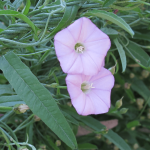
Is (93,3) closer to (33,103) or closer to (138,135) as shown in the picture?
(33,103)

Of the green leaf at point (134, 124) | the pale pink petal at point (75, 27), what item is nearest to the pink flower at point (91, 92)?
the pale pink petal at point (75, 27)

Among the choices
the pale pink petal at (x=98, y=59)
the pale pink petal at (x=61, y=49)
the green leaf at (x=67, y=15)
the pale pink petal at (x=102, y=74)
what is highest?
the green leaf at (x=67, y=15)

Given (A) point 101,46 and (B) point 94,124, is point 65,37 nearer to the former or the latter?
(A) point 101,46

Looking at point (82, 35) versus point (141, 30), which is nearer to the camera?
point (82, 35)

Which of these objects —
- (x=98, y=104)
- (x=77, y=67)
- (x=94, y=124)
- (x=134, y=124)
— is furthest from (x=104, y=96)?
(x=134, y=124)

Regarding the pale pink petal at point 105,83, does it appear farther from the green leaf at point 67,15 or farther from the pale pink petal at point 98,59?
the green leaf at point 67,15

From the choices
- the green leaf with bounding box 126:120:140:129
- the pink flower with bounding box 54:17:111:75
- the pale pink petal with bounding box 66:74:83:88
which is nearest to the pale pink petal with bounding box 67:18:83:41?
the pink flower with bounding box 54:17:111:75

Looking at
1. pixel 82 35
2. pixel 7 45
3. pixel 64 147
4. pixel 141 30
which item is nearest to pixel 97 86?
pixel 82 35

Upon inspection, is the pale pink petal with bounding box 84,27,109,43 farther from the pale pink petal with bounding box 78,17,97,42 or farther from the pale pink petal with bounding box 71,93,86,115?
the pale pink petal with bounding box 71,93,86,115
